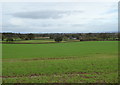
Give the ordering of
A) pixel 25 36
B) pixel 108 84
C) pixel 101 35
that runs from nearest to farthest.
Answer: pixel 108 84 < pixel 25 36 < pixel 101 35

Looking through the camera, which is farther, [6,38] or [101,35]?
[101,35]

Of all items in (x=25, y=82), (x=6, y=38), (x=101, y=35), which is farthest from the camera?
(x=101, y=35)

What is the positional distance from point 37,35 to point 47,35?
648cm

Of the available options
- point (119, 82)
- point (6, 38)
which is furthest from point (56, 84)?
point (6, 38)

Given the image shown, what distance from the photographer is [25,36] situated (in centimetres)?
7319

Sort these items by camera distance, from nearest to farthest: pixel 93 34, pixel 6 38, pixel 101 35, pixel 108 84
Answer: pixel 108 84
pixel 6 38
pixel 101 35
pixel 93 34

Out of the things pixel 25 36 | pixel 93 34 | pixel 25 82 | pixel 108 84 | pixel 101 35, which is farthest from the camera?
pixel 93 34

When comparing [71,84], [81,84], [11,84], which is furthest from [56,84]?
[11,84]

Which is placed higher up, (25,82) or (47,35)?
(47,35)

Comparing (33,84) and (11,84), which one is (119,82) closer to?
(33,84)

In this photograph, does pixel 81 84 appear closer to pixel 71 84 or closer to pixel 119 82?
pixel 71 84

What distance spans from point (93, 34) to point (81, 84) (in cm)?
8263

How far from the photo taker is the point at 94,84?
7145 millimetres

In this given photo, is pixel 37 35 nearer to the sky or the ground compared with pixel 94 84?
nearer to the sky
